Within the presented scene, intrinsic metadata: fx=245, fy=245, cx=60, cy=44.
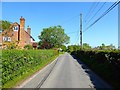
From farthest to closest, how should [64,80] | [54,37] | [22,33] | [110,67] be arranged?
1. [54,37]
2. [22,33]
3. [110,67]
4. [64,80]

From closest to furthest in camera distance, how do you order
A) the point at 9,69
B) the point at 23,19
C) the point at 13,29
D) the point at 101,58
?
1. the point at 9,69
2. the point at 101,58
3. the point at 23,19
4. the point at 13,29

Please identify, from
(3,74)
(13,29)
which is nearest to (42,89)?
(3,74)

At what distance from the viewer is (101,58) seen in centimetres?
2823

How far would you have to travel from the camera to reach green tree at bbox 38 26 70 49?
127438 millimetres

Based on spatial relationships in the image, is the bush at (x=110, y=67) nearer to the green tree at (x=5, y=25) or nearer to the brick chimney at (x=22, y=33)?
the brick chimney at (x=22, y=33)

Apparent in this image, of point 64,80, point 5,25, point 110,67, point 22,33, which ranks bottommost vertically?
point 64,80

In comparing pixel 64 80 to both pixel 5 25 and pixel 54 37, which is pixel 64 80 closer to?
pixel 5 25

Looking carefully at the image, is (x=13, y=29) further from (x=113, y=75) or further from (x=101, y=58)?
(x=113, y=75)

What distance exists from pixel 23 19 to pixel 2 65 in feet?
170

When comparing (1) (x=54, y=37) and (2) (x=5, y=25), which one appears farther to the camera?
(1) (x=54, y=37)

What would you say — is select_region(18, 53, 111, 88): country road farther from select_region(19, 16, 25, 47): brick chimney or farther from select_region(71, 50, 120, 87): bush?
select_region(19, 16, 25, 47): brick chimney

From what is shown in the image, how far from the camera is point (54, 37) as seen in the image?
129375 mm

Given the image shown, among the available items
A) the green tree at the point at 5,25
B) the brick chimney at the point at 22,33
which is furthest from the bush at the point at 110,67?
the green tree at the point at 5,25

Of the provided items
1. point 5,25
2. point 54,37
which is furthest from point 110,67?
point 54,37
